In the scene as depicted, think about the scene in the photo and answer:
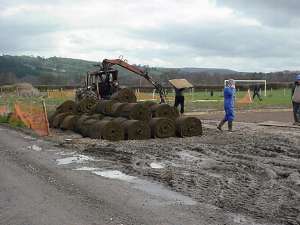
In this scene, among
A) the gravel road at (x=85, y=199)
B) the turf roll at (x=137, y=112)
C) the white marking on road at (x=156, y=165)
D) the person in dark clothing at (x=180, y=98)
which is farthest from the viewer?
the person in dark clothing at (x=180, y=98)

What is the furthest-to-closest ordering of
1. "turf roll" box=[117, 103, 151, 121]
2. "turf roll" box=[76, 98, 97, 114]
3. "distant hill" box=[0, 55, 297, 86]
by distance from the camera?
"distant hill" box=[0, 55, 297, 86], "turf roll" box=[76, 98, 97, 114], "turf roll" box=[117, 103, 151, 121]

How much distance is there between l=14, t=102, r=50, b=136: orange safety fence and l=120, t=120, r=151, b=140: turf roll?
3673 millimetres

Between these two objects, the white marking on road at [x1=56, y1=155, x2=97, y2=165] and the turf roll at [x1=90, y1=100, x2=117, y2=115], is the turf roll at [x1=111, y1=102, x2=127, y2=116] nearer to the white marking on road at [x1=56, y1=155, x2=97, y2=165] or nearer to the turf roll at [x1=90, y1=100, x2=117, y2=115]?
the turf roll at [x1=90, y1=100, x2=117, y2=115]

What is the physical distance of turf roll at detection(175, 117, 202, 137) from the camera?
1758 centimetres

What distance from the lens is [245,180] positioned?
9.80 metres

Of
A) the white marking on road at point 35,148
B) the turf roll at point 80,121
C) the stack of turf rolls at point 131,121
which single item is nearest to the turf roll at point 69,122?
the stack of turf rolls at point 131,121

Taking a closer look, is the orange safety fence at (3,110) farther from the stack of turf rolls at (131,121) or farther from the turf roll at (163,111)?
the turf roll at (163,111)

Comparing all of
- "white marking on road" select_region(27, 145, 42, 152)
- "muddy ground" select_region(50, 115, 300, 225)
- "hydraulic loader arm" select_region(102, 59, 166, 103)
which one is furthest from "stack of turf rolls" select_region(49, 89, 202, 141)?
"hydraulic loader arm" select_region(102, 59, 166, 103)

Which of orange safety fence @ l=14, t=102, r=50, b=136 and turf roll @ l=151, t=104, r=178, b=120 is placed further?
orange safety fence @ l=14, t=102, r=50, b=136

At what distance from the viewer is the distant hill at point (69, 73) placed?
92.6 metres

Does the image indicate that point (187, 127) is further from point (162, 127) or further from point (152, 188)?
point (152, 188)

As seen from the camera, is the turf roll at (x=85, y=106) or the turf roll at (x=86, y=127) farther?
the turf roll at (x=85, y=106)

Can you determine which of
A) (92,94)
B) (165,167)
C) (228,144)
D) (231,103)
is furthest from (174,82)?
(165,167)

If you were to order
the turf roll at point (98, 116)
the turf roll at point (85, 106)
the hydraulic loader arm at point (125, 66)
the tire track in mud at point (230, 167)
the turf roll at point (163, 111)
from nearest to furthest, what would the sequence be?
the tire track in mud at point (230, 167), the turf roll at point (163, 111), the turf roll at point (98, 116), the turf roll at point (85, 106), the hydraulic loader arm at point (125, 66)
